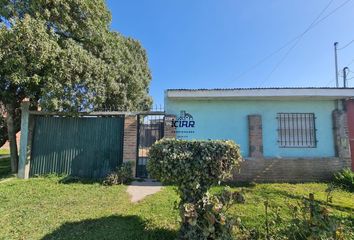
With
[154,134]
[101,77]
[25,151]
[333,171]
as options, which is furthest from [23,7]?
[333,171]

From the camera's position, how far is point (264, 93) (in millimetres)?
8789

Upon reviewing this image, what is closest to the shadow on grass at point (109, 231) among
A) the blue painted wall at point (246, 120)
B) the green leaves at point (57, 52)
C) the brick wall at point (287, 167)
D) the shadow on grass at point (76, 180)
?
the shadow on grass at point (76, 180)

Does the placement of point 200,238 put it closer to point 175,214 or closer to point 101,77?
point 175,214

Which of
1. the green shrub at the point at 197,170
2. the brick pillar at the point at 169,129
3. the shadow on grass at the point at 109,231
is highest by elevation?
the brick pillar at the point at 169,129

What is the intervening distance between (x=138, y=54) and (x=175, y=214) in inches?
792

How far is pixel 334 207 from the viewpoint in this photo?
5.66 m

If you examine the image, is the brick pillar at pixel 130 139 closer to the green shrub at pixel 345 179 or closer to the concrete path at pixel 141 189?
the concrete path at pixel 141 189

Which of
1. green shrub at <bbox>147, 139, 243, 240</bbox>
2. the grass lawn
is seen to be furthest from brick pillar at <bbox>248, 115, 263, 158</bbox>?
green shrub at <bbox>147, 139, 243, 240</bbox>

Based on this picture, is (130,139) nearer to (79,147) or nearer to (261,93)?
(79,147)

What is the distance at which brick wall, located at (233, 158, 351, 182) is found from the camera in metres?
8.55

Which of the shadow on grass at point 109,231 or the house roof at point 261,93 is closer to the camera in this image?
the shadow on grass at point 109,231

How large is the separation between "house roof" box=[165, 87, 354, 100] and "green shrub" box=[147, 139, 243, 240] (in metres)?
4.98

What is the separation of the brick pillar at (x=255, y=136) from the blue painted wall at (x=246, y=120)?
0.16m

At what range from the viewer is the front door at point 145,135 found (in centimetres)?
903
